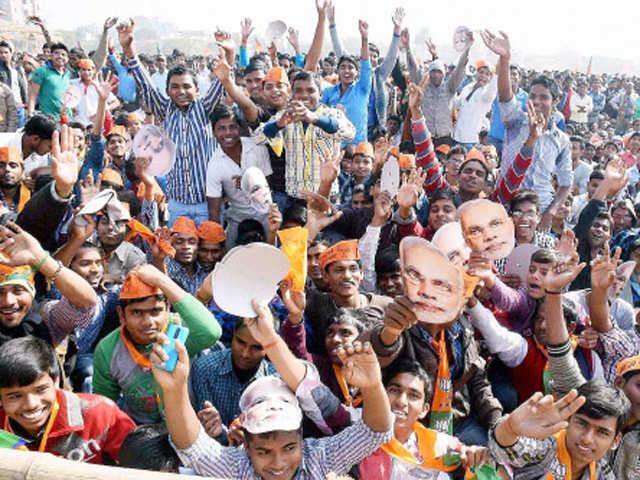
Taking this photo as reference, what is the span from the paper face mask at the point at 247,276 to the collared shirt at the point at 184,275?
67.7 inches

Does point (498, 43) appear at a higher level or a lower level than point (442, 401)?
higher

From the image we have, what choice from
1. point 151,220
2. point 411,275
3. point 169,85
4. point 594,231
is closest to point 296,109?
point 169,85

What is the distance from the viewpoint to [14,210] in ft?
12.7

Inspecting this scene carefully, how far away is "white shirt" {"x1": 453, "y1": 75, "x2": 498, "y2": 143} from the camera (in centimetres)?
688

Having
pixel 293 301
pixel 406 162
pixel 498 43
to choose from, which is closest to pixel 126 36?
pixel 406 162

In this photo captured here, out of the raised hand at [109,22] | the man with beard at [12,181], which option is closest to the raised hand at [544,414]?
the man with beard at [12,181]

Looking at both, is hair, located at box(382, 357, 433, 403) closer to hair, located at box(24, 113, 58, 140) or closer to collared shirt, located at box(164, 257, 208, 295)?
collared shirt, located at box(164, 257, 208, 295)

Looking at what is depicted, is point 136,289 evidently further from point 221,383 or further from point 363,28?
point 363,28

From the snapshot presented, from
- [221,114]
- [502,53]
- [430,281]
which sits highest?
[502,53]

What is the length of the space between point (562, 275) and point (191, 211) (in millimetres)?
2972

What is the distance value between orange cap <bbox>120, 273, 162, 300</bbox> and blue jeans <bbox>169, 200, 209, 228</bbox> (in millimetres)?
1891

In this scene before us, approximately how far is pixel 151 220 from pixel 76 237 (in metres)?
1.36

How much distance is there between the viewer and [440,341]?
2791mm

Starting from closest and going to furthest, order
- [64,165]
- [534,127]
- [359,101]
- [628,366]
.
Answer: [628,366] → [64,165] → [534,127] → [359,101]
